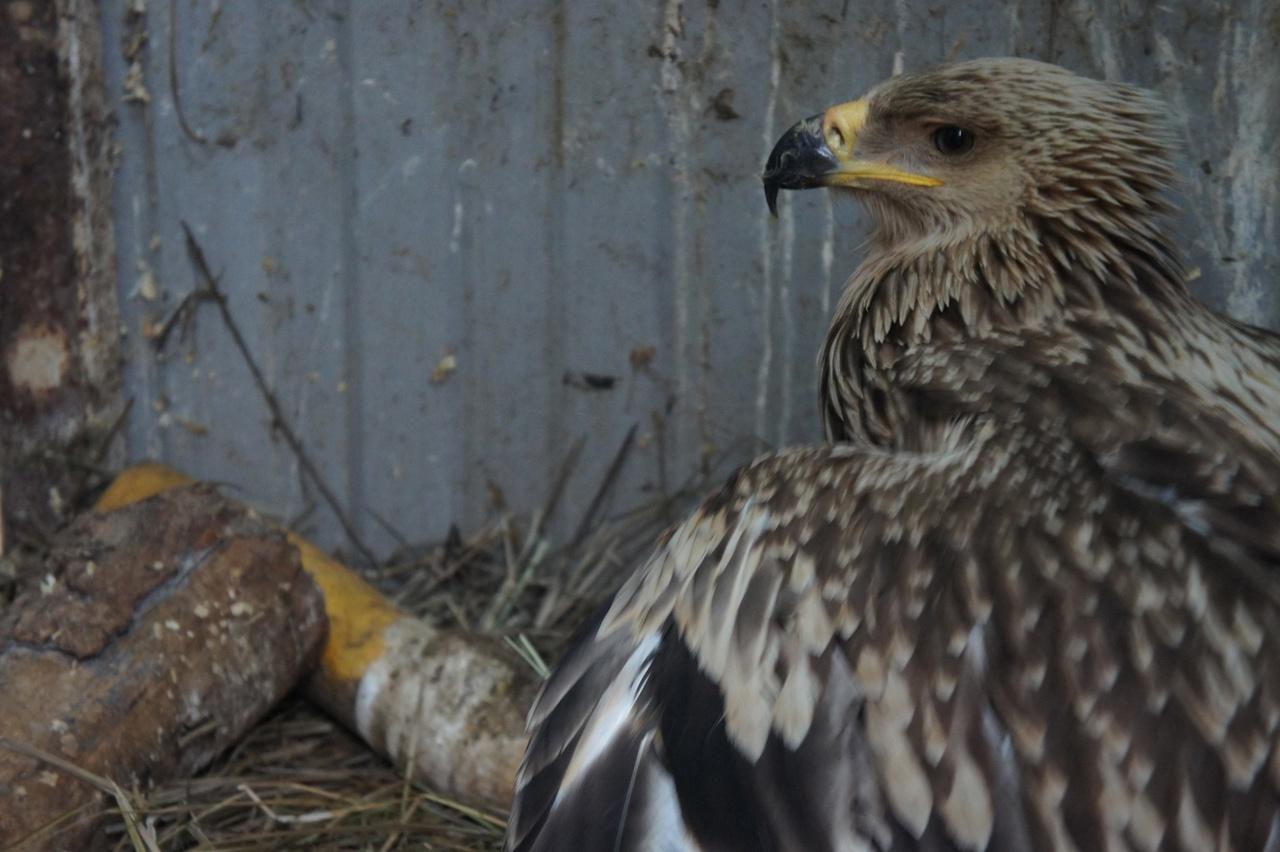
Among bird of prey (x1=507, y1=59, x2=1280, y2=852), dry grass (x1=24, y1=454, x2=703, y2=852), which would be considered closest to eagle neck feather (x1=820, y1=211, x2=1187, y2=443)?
bird of prey (x1=507, y1=59, x2=1280, y2=852)

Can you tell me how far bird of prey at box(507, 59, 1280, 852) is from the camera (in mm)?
1840

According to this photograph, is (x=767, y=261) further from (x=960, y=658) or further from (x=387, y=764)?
(x=960, y=658)

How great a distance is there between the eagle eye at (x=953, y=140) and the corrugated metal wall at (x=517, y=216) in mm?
428

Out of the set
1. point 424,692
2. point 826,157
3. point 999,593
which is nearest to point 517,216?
point 826,157

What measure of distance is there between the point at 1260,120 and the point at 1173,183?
488mm

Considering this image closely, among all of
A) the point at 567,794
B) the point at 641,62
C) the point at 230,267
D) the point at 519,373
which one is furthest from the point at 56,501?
the point at 567,794

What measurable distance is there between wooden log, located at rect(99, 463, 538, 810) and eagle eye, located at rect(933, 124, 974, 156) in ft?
3.98

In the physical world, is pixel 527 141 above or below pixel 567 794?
above

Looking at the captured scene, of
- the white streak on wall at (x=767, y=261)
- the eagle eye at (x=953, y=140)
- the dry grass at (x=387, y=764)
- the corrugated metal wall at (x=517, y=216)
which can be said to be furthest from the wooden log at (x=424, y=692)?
the eagle eye at (x=953, y=140)

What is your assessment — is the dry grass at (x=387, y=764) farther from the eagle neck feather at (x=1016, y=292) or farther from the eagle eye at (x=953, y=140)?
the eagle eye at (x=953, y=140)

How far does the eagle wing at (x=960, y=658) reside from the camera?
1.83 meters

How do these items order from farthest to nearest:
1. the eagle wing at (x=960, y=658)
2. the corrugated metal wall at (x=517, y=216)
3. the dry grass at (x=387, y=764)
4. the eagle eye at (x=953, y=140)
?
the corrugated metal wall at (x=517, y=216)
the dry grass at (x=387, y=764)
the eagle eye at (x=953, y=140)
the eagle wing at (x=960, y=658)

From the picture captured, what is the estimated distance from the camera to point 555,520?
3588 mm

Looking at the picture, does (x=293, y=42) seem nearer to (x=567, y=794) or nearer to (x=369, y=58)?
(x=369, y=58)
